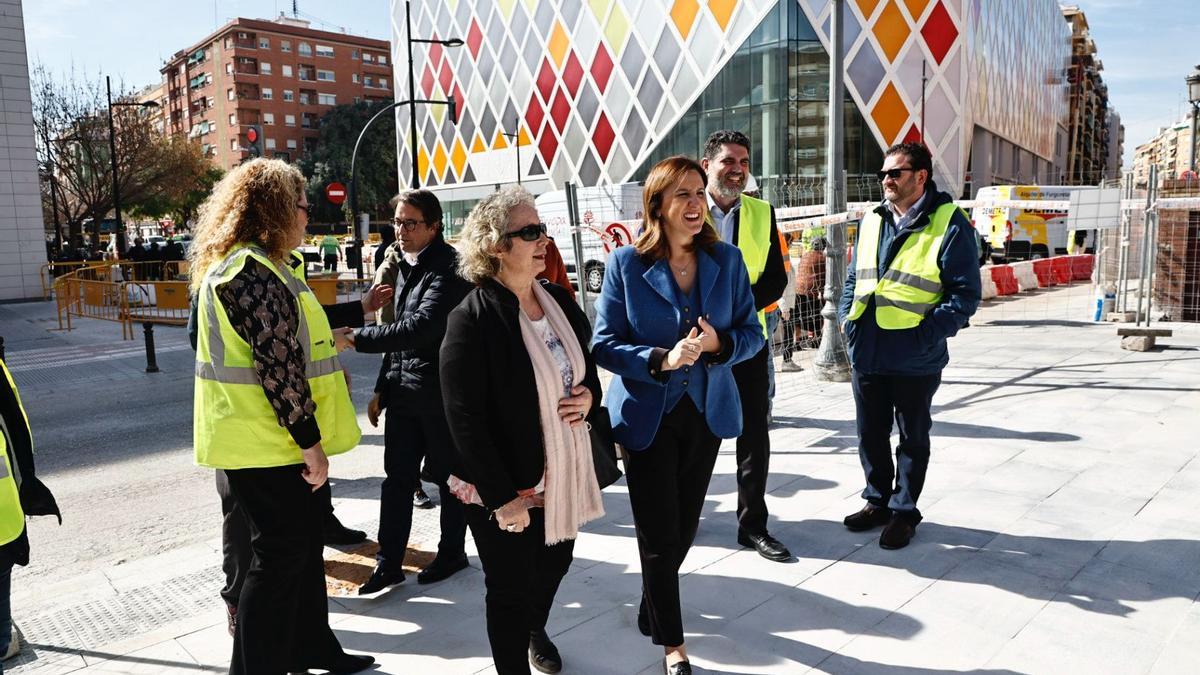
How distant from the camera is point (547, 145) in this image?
43.7 meters

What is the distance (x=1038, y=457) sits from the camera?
563 cm

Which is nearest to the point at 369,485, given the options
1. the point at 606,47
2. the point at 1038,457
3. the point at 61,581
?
the point at 61,581

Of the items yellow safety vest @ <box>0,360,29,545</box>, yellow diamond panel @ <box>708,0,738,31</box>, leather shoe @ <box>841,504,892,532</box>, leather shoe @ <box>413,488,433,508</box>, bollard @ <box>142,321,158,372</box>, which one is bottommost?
leather shoe @ <box>413,488,433,508</box>

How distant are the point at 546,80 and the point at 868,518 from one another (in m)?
41.5

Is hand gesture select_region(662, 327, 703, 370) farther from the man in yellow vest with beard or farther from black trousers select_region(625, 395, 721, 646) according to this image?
the man in yellow vest with beard

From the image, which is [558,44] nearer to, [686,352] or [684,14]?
[684,14]

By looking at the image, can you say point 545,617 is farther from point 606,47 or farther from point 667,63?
point 606,47

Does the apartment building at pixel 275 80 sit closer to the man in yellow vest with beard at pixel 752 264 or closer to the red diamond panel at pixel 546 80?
the red diamond panel at pixel 546 80

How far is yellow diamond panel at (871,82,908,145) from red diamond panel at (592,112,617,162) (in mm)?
12430

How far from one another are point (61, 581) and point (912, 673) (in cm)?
426

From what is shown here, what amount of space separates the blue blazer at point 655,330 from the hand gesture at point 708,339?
0.16ft

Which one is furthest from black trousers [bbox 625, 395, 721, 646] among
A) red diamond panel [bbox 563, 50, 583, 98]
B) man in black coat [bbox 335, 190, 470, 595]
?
red diamond panel [bbox 563, 50, 583, 98]

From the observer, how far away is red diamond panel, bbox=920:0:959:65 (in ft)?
114

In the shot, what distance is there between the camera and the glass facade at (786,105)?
1282 inches
